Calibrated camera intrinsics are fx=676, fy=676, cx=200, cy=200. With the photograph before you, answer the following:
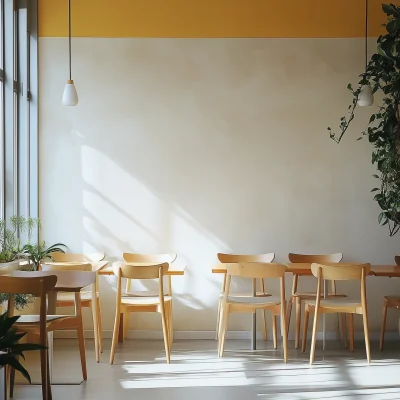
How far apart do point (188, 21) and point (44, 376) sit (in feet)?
13.6

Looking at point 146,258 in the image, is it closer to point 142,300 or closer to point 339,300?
point 142,300

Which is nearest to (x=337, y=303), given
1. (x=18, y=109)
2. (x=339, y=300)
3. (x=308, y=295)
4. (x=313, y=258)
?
(x=339, y=300)

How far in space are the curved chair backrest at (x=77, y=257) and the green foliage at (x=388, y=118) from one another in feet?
8.86

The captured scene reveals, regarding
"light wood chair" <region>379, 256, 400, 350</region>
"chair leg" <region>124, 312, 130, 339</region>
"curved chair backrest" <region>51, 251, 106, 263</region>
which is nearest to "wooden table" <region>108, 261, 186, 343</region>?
"chair leg" <region>124, 312, 130, 339</region>

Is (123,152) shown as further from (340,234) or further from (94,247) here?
(340,234)

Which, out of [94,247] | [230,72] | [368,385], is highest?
[230,72]

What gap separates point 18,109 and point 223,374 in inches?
133

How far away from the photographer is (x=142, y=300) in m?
5.91

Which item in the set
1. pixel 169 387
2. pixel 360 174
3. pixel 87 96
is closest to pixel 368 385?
pixel 169 387

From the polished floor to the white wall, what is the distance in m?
0.85

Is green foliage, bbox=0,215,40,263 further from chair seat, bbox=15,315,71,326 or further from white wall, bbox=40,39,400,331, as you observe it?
chair seat, bbox=15,315,71,326

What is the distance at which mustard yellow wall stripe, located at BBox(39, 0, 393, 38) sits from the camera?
7.04 m

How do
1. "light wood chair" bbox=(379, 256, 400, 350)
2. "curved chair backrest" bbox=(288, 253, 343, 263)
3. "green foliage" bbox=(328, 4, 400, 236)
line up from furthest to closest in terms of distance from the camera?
1. "curved chair backrest" bbox=(288, 253, 343, 263)
2. "light wood chair" bbox=(379, 256, 400, 350)
3. "green foliage" bbox=(328, 4, 400, 236)

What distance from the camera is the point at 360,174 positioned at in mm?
7059
